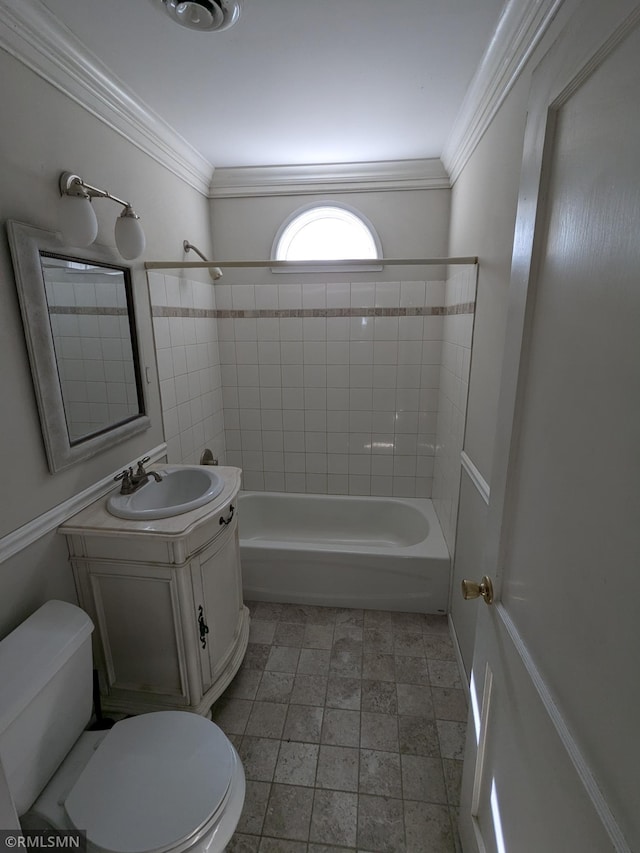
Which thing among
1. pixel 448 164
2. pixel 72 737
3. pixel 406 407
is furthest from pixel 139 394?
pixel 448 164

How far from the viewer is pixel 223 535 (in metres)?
1.62

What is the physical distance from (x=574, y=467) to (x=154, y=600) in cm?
141

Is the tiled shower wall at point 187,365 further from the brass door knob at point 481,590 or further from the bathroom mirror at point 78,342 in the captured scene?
the brass door knob at point 481,590

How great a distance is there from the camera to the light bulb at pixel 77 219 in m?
1.26

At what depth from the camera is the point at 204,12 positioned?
1.17 m

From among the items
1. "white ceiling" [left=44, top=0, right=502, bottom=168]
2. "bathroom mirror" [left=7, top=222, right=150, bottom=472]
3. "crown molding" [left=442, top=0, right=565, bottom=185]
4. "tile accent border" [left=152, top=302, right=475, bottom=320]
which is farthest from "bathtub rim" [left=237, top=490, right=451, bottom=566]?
"white ceiling" [left=44, top=0, right=502, bottom=168]

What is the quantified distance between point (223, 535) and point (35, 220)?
1265 mm

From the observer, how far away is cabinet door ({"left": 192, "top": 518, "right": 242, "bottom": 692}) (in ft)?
4.93

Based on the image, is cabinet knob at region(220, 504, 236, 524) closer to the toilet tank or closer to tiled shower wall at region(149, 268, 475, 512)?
the toilet tank

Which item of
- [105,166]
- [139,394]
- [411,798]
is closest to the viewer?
[411,798]

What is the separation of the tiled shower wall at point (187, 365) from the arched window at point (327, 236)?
632 mm

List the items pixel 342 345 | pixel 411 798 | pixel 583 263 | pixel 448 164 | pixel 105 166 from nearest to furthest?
pixel 583 263 < pixel 411 798 < pixel 105 166 < pixel 448 164 < pixel 342 345

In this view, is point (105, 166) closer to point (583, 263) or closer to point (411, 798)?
point (583, 263)

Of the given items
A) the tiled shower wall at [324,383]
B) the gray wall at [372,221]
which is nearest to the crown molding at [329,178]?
the gray wall at [372,221]
